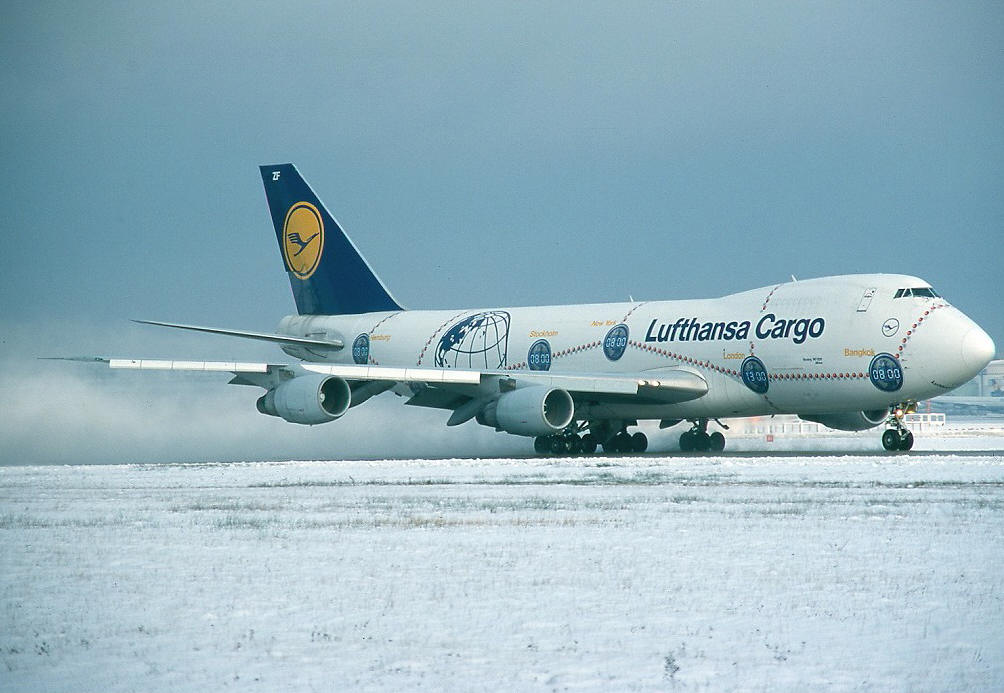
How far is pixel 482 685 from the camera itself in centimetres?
602

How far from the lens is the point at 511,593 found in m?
8.34

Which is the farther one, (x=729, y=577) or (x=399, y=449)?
(x=399, y=449)

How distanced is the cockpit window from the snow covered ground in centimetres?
1252

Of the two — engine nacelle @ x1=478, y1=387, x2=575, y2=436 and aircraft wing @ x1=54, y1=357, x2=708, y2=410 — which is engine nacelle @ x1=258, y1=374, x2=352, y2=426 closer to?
aircraft wing @ x1=54, y1=357, x2=708, y2=410

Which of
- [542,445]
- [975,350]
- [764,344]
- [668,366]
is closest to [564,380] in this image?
[668,366]

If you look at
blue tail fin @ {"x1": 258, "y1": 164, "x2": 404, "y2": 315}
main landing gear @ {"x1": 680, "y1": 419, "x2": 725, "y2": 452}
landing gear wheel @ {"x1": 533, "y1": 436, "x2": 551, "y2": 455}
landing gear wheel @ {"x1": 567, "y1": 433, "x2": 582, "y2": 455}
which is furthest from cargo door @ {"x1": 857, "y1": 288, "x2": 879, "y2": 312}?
blue tail fin @ {"x1": 258, "y1": 164, "x2": 404, "y2": 315}

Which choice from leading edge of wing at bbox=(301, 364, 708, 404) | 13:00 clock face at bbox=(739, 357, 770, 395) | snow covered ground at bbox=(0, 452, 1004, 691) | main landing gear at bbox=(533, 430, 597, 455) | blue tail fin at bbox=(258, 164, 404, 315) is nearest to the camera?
snow covered ground at bbox=(0, 452, 1004, 691)

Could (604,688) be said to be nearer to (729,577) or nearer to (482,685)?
(482,685)

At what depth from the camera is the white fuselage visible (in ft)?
88.7

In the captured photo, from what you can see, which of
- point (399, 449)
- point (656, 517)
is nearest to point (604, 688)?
point (656, 517)

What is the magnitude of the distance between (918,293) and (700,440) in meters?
7.75

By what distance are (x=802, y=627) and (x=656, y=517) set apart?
595cm

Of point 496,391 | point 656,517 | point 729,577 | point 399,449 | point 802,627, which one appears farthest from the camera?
point 399,449

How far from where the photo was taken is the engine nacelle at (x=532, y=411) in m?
28.7
